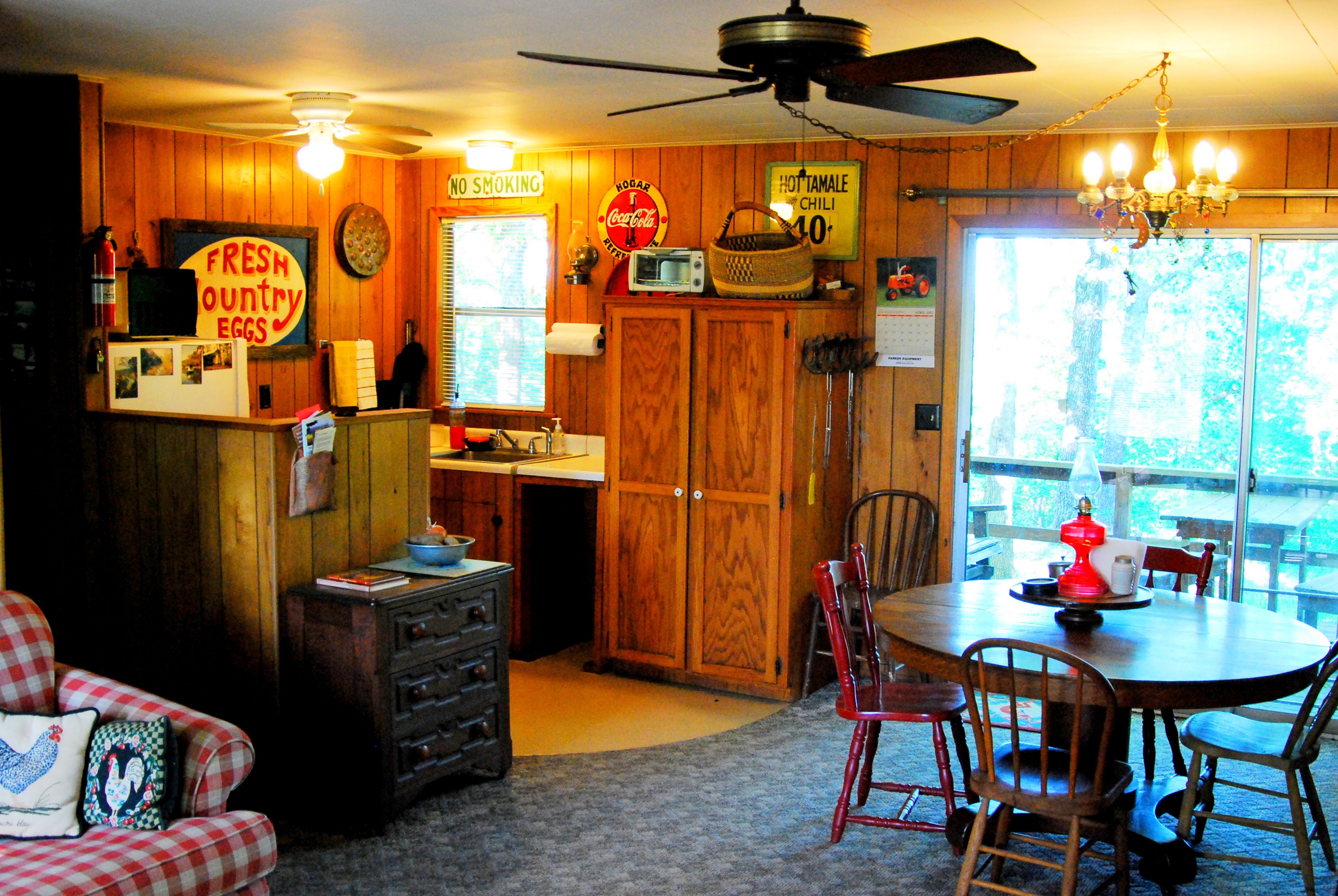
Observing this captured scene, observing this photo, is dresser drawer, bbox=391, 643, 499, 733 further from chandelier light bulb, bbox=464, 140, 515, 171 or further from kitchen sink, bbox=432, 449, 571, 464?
chandelier light bulb, bbox=464, 140, 515, 171

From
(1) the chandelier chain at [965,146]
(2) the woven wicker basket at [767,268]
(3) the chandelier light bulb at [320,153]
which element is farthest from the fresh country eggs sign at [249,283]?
(1) the chandelier chain at [965,146]

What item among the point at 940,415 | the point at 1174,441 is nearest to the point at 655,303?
the point at 940,415

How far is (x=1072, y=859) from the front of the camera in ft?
9.64

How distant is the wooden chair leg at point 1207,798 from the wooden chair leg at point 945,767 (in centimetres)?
73

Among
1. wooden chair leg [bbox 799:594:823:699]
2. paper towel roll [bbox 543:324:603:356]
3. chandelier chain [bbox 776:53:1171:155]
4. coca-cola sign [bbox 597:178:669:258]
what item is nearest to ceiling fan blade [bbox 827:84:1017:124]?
chandelier chain [bbox 776:53:1171:155]

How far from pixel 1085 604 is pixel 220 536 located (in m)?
2.63

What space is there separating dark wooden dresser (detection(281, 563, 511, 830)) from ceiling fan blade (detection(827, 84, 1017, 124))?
1961mm

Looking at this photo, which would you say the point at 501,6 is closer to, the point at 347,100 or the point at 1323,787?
the point at 347,100

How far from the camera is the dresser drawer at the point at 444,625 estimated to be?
3.62 metres

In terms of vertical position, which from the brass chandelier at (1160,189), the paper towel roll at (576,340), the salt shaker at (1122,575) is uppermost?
the brass chandelier at (1160,189)

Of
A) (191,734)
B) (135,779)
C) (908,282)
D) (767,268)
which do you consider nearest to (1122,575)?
(767,268)

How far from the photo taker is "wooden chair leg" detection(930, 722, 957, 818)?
3572mm

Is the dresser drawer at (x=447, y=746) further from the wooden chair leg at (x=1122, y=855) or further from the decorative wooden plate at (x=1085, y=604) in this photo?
A: the wooden chair leg at (x=1122, y=855)

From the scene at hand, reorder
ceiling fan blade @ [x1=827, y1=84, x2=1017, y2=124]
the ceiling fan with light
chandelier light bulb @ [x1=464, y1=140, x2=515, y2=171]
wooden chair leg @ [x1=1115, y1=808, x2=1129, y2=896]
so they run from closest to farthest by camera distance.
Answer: ceiling fan blade @ [x1=827, y1=84, x2=1017, y2=124] < wooden chair leg @ [x1=1115, y1=808, x2=1129, y2=896] < the ceiling fan with light < chandelier light bulb @ [x1=464, y1=140, x2=515, y2=171]
